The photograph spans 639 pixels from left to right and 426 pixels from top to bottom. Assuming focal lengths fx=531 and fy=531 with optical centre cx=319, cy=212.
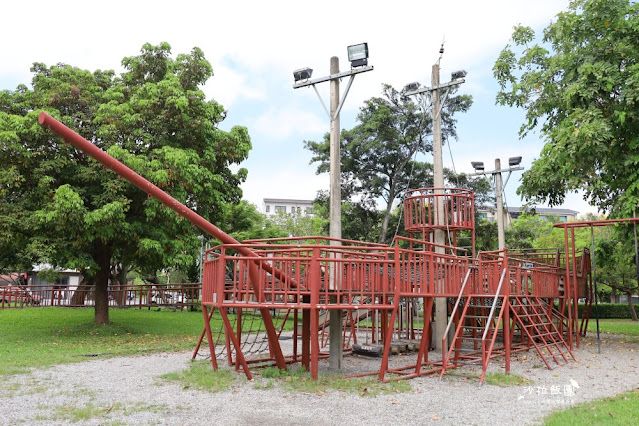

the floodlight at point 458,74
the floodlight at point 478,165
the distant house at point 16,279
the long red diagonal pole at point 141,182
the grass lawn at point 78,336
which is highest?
the floodlight at point 458,74

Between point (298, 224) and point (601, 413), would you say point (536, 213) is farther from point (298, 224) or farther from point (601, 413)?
point (298, 224)

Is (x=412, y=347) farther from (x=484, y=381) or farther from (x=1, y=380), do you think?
(x=1, y=380)

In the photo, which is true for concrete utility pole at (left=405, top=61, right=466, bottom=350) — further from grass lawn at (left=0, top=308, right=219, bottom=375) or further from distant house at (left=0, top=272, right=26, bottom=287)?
distant house at (left=0, top=272, right=26, bottom=287)

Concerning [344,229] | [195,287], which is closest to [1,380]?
[195,287]

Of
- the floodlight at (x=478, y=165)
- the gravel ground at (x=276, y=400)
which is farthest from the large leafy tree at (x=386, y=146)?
the gravel ground at (x=276, y=400)

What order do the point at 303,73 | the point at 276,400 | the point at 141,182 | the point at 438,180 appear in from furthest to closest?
the point at 438,180
the point at 303,73
the point at 141,182
the point at 276,400

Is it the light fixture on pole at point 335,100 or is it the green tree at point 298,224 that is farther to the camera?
the green tree at point 298,224

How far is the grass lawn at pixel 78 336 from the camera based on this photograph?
1181 centimetres

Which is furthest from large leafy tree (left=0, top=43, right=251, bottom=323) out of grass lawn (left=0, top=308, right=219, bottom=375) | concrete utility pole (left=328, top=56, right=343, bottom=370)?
concrete utility pole (left=328, top=56, right=343, bottom=370)

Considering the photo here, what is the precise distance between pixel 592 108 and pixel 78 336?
1543 cm

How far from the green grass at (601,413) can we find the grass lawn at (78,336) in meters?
Result: 9.04

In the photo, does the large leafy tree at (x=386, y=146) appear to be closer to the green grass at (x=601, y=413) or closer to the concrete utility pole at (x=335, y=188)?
the concrete utility pole at (x=335, y=188)

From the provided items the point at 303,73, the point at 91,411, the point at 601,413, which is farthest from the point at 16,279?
the point at 601,413

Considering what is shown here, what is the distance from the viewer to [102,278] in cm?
1689
